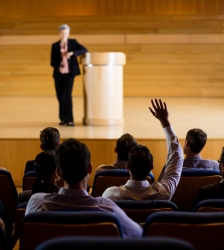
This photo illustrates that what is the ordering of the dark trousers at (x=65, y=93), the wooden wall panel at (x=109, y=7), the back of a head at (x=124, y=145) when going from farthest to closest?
1. the wooden wall panel at (x=109, y=7)
2. the dark trousers at (x=65, y=93)
3. the back of a head at (x=124, y=145)

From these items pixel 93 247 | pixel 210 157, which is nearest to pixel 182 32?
pixel 210 157

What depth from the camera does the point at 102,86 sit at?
654 cm

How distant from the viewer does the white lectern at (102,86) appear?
6.49m

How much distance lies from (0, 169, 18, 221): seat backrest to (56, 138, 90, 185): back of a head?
1.35 metres

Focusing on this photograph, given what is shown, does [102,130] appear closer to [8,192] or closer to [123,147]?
[123,147]

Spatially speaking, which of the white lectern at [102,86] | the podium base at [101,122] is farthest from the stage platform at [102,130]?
the white lectern at [102,86]

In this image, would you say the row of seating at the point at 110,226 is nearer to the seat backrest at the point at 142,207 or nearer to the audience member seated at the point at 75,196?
the audience member seated at the point at 75,196

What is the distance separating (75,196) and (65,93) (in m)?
4.56

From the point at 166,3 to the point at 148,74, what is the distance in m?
1.59

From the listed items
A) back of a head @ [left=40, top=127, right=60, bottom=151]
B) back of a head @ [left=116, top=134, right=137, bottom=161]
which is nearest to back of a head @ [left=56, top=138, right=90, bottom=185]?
back of a head @ [left=116, top=134, right=137, bottom=161]

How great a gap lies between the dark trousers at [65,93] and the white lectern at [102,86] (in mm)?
224

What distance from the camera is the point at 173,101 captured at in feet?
33.4

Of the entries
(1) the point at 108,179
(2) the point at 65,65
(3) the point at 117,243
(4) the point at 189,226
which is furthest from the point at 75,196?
(2) the point at 65,65

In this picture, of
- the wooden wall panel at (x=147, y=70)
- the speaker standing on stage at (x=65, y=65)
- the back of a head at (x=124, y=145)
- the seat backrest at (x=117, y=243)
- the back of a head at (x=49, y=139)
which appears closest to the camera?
the seat backrest at (x=117, y=243)
